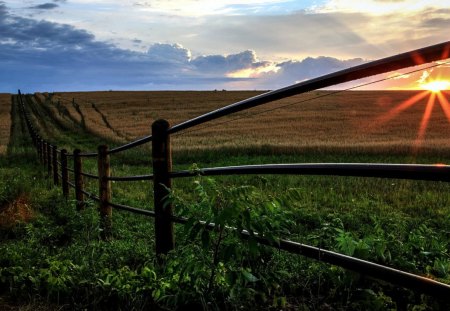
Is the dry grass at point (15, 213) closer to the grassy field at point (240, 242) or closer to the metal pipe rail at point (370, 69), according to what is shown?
the grassy field at point (240, 242)

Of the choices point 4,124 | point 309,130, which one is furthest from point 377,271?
point 4,124

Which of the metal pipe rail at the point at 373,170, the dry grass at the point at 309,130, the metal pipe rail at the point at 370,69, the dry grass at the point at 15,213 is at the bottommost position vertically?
the dry grass at the point at 15,213

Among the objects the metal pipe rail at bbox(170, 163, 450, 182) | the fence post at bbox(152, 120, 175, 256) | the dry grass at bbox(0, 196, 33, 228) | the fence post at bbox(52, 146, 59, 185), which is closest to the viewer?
the metal pipe rail at bbox(170, 163, 450, 182)

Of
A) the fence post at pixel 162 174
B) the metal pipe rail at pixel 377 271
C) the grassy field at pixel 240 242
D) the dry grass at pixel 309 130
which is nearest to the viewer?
the metal pipe rail at pixel 377 271

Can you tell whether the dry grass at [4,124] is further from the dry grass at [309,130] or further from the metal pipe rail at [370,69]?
the metal pipe rail at [370,69]

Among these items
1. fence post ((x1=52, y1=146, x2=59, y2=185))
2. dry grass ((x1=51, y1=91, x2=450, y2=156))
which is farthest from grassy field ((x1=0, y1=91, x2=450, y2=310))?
dry grass ((x1=51, y1=91, x2=450, y2=156))

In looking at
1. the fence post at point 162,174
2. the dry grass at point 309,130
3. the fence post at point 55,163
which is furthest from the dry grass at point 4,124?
the fence post at point 162,174

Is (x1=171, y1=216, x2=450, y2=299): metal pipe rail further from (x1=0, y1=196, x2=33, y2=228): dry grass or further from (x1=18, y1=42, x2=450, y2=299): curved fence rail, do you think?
(x1=0, y1=196, x2=33, y2=228): dry grass

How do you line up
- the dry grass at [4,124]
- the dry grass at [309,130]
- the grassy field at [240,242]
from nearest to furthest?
the grassy field at [240,242] < the dry grass at [309,130] < the dry grass at [4,124]

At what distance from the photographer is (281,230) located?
2389 mm

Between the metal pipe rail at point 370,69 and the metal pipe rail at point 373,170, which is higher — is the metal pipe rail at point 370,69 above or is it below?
above

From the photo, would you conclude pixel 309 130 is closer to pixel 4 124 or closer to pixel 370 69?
pixel 4 124

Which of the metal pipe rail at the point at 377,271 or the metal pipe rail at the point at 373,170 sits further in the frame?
the metal pipe rail at the point at 377,271

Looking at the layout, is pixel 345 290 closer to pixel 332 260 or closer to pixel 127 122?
pixel 332 260
